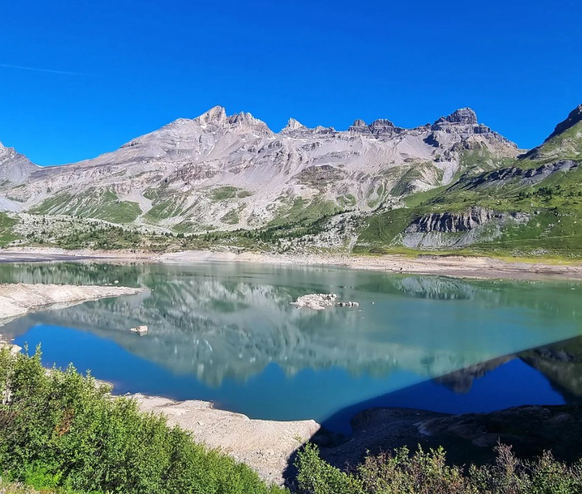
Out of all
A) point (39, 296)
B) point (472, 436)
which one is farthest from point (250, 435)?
point (39, 296)

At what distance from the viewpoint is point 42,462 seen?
17.5 meters

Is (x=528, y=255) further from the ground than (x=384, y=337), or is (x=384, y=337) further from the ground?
(x=528, y=255)

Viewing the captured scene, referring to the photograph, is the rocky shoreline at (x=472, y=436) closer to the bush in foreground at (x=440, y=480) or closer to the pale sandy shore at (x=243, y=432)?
the pale sandy shore at (x=243, y=432)

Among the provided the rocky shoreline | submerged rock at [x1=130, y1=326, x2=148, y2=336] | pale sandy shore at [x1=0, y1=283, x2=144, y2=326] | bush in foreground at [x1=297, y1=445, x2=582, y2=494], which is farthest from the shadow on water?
pale sandy shore at [x1=0, y1=283, x2=144, y2=326]

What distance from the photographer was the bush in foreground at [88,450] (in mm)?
16953

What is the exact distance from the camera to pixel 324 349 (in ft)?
180

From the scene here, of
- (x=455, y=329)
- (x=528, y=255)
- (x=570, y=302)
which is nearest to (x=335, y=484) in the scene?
(x=455, y=329)

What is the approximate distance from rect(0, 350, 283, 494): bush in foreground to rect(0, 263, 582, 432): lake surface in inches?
619

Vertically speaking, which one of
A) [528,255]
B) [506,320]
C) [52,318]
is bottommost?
[52,318]

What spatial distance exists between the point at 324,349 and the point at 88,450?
3955cm

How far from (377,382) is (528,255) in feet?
585

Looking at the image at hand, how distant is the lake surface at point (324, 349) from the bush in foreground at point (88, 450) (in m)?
15.7

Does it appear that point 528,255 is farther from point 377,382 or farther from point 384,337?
point 377,382

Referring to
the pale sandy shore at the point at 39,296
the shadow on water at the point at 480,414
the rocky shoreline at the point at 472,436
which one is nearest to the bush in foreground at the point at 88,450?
the shadow on water at the point at 480,414
